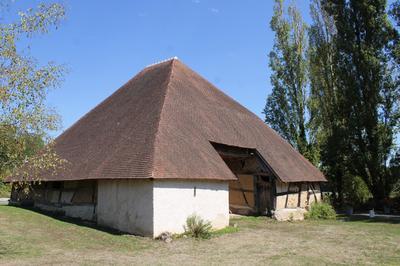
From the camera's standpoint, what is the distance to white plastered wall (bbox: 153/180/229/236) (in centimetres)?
1244

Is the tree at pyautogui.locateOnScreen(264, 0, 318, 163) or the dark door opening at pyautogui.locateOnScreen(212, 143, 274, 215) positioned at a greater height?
the tree at pyautogui.locateOnScreen(264, 0, 318, 163)

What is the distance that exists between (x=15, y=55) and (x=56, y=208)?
1061 cm

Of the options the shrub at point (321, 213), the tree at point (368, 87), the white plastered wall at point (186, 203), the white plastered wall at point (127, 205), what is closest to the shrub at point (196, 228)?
the white plastered wall at point (186, 203)

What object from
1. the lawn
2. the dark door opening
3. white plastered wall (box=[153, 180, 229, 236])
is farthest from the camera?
the dark door opening

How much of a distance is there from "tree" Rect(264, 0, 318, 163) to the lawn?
1215cm

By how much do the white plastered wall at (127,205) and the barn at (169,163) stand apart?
3cm

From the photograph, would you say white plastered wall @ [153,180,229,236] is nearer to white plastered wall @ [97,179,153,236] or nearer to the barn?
the barn

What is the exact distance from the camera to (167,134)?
14594 millimetres

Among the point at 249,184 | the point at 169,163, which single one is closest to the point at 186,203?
the point at 169,163

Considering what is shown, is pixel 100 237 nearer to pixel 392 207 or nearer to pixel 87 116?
pixel 87 116

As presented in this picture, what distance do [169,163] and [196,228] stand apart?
7.46 feet

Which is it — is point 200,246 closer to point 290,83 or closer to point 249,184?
point 249,184

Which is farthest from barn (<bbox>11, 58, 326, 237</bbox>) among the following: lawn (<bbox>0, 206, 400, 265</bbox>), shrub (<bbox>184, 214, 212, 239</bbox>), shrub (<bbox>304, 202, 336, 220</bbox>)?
lawn (<bbox>0, 206, 400, 265</bbox>)

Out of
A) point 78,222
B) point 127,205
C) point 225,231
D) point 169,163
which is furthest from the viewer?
point 78,222
